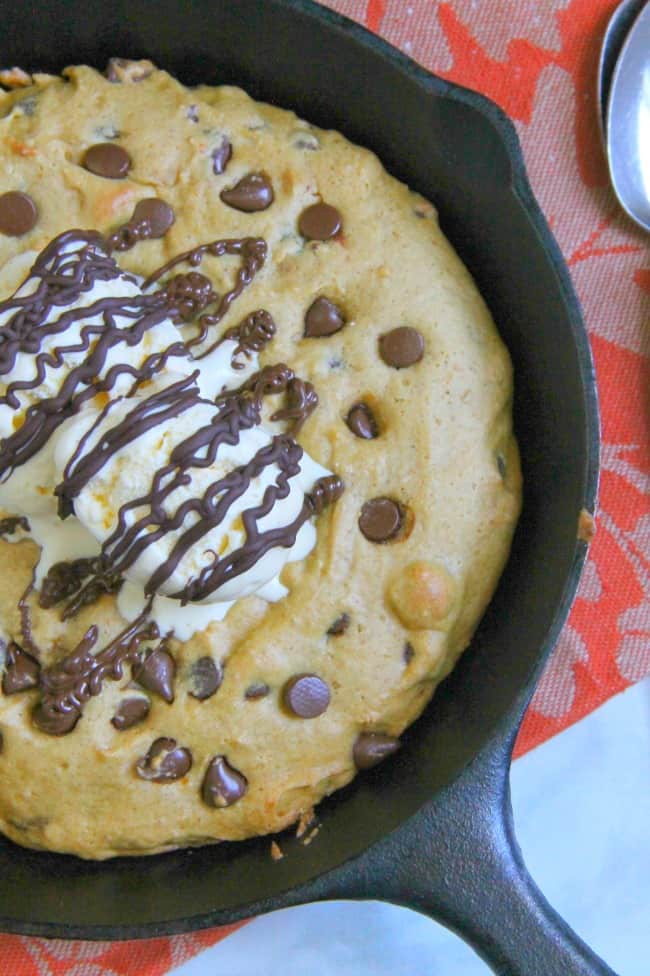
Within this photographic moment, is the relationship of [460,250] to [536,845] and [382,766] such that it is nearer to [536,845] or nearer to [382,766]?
[382,766]

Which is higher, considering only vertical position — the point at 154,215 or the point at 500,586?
the point at 154,215

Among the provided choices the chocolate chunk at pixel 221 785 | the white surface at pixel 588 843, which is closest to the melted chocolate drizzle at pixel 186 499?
the chocolate chunk at pixel 221 785

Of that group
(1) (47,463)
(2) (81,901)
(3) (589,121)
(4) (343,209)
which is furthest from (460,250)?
(2) (81,901)

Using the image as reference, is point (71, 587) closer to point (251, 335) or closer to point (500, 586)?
point (251, 335)

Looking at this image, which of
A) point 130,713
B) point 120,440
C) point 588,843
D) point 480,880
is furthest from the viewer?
point 588,843

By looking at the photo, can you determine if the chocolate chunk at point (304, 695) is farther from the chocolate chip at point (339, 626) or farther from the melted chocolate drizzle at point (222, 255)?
the melted chocolate drizzle at point (222, 255)

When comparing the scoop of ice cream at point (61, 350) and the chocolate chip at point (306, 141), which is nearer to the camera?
the scoop of ice cream at point (61, 350)

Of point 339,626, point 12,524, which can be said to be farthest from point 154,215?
point 339,626
